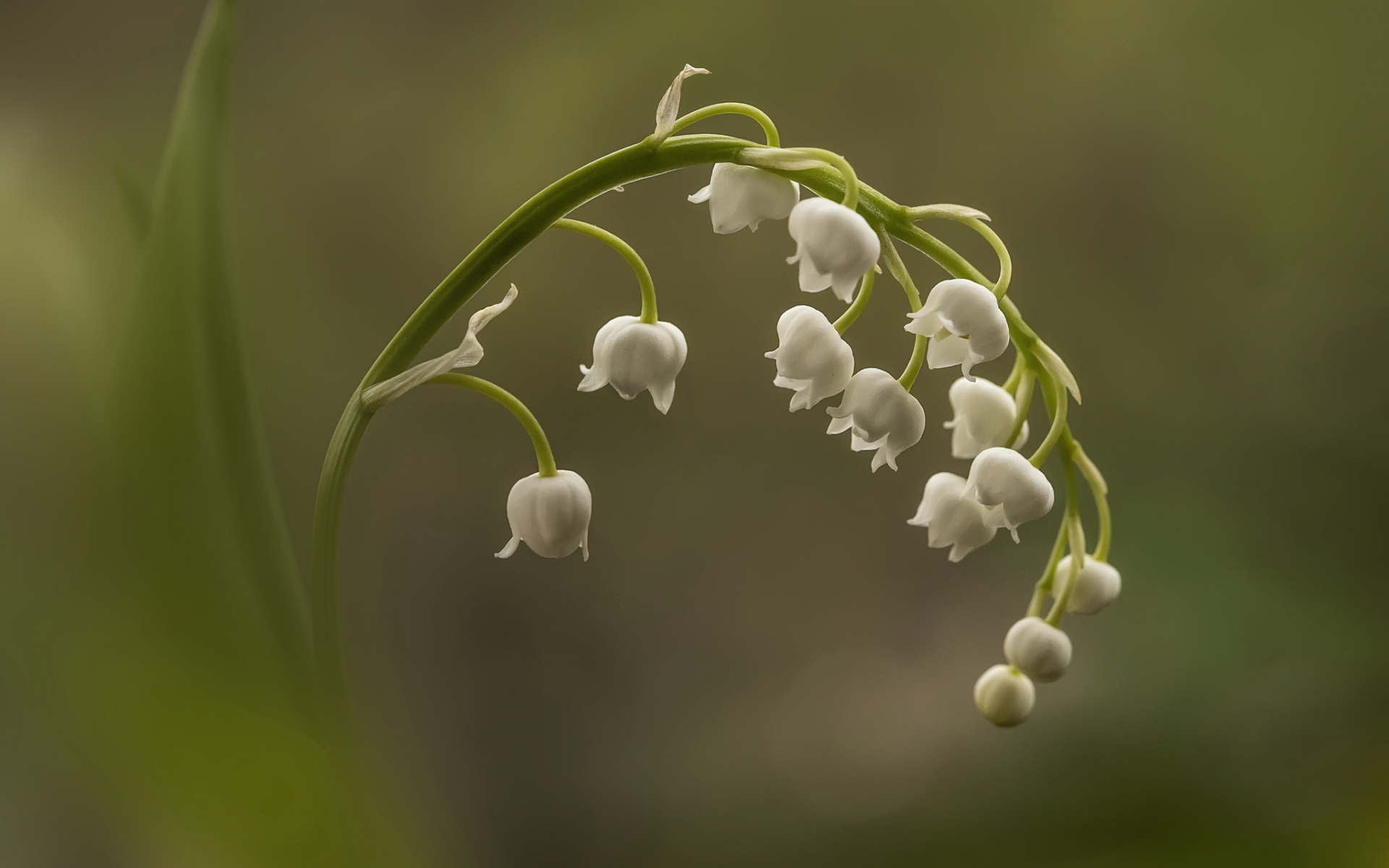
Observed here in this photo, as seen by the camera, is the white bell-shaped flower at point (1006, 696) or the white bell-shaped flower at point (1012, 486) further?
the white bell-shaped flower at point (1006, 696)

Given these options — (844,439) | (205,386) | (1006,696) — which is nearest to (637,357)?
(205,386)

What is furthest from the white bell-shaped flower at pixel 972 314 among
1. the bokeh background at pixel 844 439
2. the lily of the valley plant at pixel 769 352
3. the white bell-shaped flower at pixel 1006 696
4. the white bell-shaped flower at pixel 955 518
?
the bokeh background at pixel 844 439

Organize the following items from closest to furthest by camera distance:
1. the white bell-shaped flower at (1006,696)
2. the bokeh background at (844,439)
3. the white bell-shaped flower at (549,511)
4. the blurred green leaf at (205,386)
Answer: the blurred green leaf at (205,386), the white bell-shaped flower at (549,511), the white bell-shaped flower at (1006,696), the bokeh background at (844,439)

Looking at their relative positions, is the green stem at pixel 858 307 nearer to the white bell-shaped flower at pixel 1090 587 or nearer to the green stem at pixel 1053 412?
the green stem at pixel 1053 412

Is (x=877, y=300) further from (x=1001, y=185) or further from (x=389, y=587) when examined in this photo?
(x=389, y=587)

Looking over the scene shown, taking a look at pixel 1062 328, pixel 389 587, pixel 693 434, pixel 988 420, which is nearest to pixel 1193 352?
pixel 1062 328

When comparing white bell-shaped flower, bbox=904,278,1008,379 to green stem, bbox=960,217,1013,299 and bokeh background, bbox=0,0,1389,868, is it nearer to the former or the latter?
green stem, bbox=960,217,1013,299
